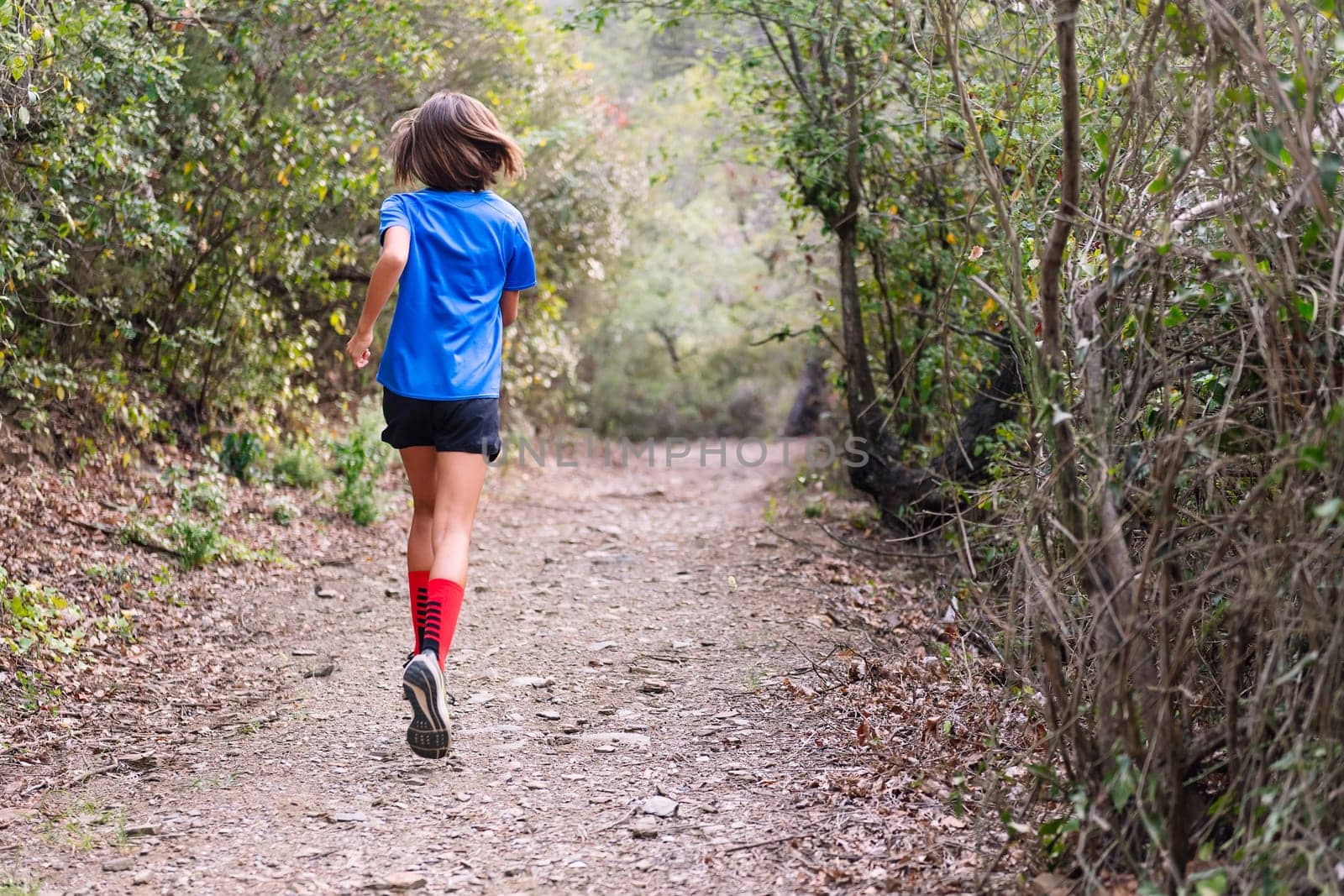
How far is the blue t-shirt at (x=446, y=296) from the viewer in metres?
3.59

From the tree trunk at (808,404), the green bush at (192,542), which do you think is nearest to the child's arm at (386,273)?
the green bush at (192,542)

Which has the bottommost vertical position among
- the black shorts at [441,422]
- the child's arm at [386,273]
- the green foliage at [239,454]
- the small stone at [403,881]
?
the small stone at [403,881]

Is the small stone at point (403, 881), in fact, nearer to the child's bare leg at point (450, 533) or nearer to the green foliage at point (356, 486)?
the child's bare leg at point (450, 533)

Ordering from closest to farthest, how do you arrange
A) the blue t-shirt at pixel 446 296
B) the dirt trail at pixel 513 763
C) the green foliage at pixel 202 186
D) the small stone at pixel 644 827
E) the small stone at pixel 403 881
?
the small stone at pixel 403 881 < the dirt trail at pixel 513 763 < the small stone at pixel 644 827 < the blue t-shirt at pixel 446 296 < the green foliage at pixel 202 186

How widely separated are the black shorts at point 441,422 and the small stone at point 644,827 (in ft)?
4.44

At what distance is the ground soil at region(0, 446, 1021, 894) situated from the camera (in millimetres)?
2744

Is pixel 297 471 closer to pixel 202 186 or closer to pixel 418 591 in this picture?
pixel 202 186

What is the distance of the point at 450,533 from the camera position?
11.9 feet

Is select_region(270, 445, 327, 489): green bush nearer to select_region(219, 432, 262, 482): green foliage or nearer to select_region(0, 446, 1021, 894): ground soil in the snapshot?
select_region(219, 432, 262, 482): green foliage

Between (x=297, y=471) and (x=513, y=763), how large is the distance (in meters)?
5.13

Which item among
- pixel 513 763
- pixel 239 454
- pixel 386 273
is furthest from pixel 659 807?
pixel 239 454

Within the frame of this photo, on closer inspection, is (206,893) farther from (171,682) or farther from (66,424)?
(66,424)

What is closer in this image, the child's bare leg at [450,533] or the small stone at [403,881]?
the small stone at [403,881]

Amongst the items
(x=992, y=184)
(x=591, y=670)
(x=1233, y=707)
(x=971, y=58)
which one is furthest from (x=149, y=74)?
(x=1233, y=707)
